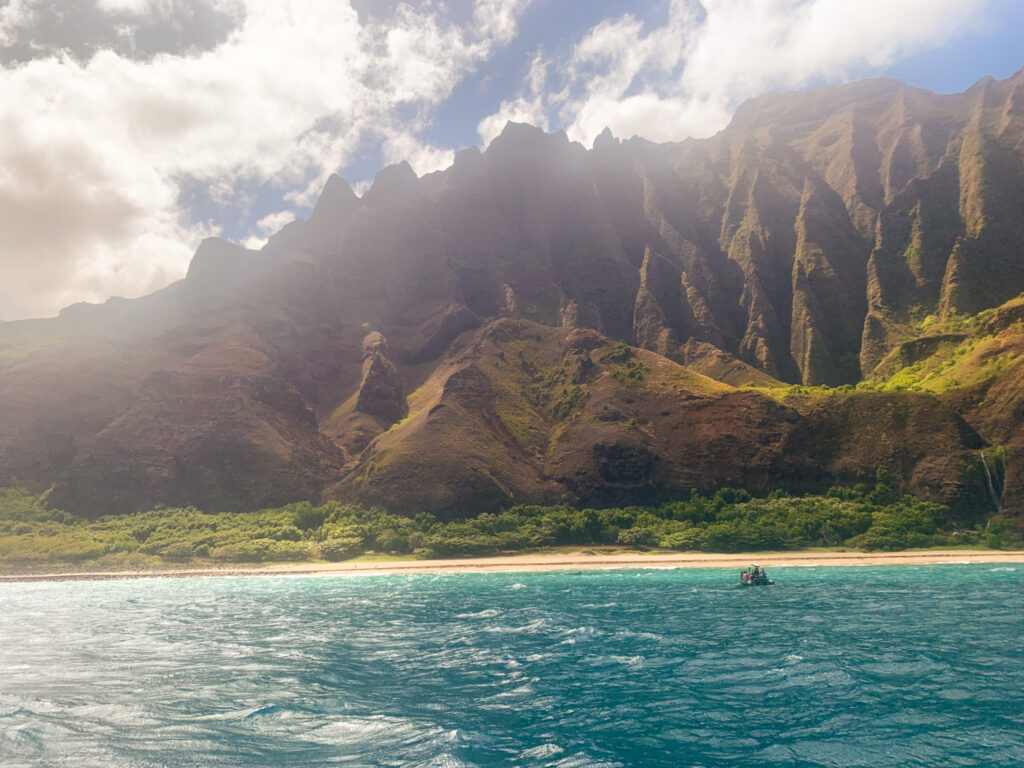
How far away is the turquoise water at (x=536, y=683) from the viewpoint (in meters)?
22.5

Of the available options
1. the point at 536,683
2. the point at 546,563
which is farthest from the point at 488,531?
the point at 536,683

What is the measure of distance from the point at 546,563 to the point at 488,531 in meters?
22.0

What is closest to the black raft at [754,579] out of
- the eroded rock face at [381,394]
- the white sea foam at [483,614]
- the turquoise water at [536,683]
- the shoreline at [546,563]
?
the turquoise water at [536,683]

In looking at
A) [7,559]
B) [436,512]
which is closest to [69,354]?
[7,559]

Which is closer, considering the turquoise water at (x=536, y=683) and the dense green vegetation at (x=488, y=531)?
the turquoise water at (x=536, y=683)

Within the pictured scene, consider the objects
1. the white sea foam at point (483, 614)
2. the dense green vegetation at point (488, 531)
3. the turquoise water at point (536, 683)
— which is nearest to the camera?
the turquoise water at point (536, 683)

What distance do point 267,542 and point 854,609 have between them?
102090 millimetres

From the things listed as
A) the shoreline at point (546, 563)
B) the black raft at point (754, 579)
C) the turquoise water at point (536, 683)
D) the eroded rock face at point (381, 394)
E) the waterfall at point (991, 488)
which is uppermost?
the eroded rock face at point (381, 394)

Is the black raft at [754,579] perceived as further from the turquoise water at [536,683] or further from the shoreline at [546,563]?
the shoreline at [546,563]

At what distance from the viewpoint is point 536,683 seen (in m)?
31.7

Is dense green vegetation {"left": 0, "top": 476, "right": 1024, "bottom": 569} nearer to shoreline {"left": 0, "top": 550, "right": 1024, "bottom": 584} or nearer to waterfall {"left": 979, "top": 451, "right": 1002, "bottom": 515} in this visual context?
shoreline {"left": 0, "top": 550, "right": 1024, "bottom": 584}

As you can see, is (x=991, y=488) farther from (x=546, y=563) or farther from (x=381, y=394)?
(x=381, y=394)

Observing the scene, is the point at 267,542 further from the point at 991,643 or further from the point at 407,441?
the point at 991,643

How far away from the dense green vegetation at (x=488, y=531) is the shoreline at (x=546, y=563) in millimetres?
4384
